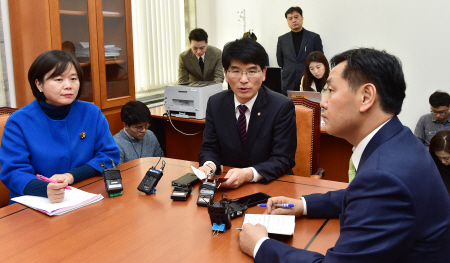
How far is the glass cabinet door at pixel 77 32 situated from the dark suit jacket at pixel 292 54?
275 centimetres

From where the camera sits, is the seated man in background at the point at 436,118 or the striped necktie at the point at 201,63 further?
the striped necktie at the point at 201,63

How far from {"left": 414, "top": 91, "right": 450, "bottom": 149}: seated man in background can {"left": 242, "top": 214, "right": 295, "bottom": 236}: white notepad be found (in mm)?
2925

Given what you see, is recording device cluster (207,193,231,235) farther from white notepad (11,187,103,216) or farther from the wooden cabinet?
the wooden cabinet

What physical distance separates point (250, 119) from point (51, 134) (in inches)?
38.9


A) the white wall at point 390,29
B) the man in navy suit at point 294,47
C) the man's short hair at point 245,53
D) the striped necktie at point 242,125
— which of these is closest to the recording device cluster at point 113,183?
the striped necktie at point 242,125

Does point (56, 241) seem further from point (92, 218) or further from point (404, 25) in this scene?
point (404, 25)

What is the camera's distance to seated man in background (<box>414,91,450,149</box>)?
3551 millimetres

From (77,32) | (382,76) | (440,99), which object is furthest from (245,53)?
(440,99)

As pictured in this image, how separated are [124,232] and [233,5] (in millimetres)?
4675

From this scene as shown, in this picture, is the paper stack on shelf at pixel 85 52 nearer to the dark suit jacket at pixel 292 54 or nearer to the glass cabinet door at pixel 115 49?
the glass cabinet door at pixel 115 49

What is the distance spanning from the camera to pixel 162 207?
58.2 inches

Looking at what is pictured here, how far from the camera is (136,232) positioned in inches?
50.1

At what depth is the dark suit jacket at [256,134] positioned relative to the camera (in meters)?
1.96

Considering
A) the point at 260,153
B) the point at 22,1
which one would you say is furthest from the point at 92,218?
the point at 22,1
